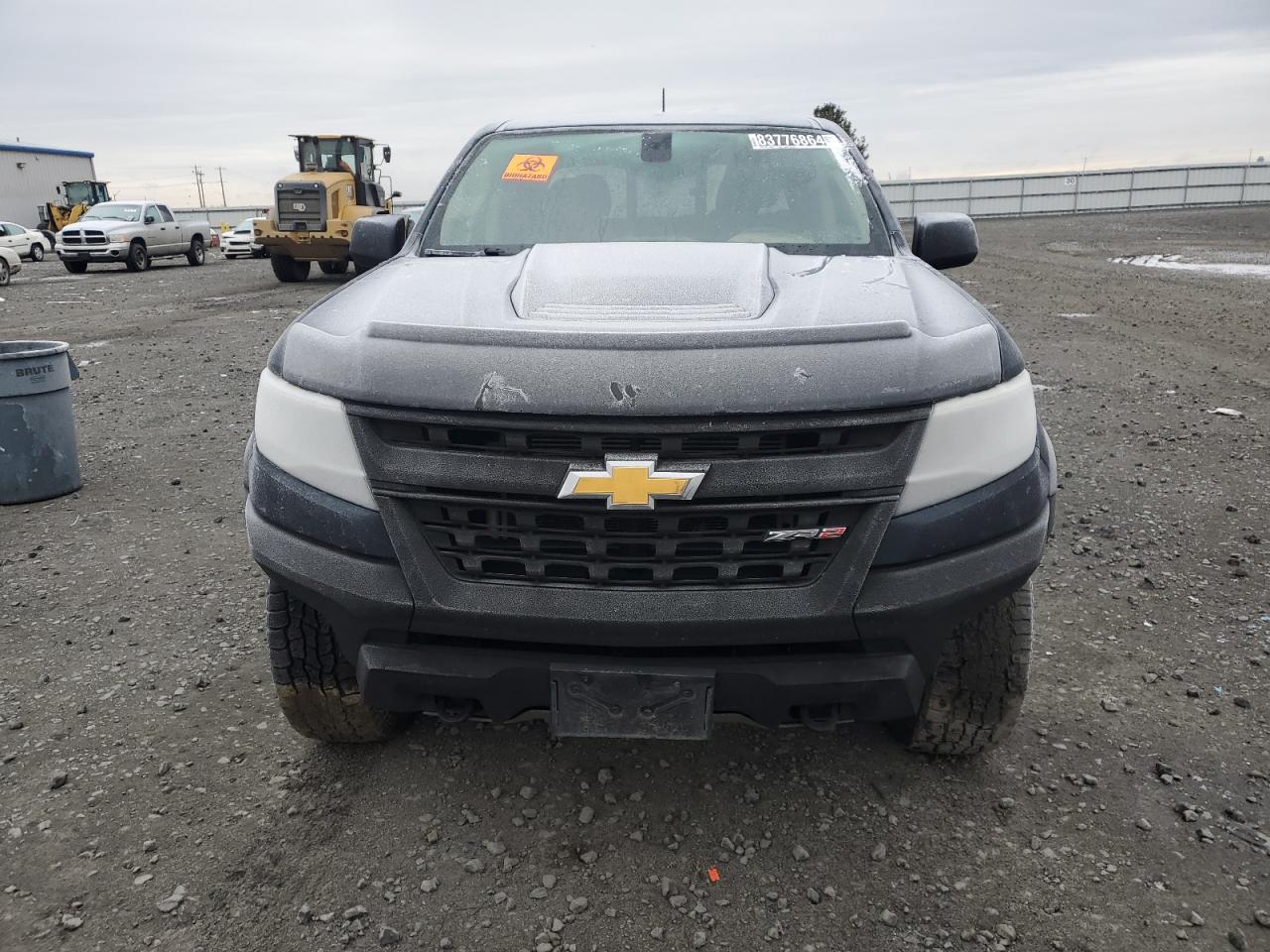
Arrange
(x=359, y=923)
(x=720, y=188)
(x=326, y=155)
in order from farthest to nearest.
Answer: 1. (x=326, y=155)
2. (x=720, y=188)
3. (x=359, y=923)

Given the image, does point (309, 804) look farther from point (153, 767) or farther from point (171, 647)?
point (171, 647)

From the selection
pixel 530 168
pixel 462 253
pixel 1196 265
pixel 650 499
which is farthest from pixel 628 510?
pixel 1196 265

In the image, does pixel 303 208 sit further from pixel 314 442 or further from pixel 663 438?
pixel 663 438

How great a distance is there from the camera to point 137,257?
2552cm

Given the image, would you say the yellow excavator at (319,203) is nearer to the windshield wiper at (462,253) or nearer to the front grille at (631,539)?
the windshield wiper at (462,253)

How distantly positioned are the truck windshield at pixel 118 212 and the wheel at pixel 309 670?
26670mm

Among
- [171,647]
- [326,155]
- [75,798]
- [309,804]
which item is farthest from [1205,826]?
[326,155]

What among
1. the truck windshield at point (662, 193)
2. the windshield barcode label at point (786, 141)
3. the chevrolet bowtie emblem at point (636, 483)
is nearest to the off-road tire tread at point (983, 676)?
the chevrolet bowtie emblem at point (636, 483)

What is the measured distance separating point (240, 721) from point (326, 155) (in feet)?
63.3

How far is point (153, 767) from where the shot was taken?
291 centimetres

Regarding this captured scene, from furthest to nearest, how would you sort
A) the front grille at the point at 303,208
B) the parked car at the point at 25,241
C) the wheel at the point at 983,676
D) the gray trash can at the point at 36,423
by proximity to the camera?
the parked car at the point at 25,241
the front grille at the point at 303,208
the gray trash can at the point at 36,423
the wheel at the point at 983,676

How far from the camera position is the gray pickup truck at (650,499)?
206 centimetres

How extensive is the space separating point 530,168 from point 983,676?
7.73 feet

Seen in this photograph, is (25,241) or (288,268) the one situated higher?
(25,241)
